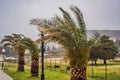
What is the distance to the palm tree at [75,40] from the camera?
61.6 ft

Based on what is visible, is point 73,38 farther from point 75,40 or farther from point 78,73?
point 78,73

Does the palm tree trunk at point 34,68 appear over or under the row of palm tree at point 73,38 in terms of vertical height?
under

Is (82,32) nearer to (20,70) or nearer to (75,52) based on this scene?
(75,52)

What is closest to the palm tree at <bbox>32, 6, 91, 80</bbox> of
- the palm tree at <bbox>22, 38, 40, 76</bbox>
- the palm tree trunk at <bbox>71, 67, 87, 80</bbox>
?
the palm tree trunk at <bbox>71, 67, 87, 80</bbox>

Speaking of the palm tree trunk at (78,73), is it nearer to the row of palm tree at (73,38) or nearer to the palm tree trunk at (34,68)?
the row of palm tree at (73,38)

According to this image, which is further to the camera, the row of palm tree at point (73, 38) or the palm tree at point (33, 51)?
the palm tree at point (33, 51)

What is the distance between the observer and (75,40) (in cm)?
1892

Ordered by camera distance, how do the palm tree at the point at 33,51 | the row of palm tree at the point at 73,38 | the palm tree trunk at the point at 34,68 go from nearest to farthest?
1. the row of palm tree at the point at 73,38
2. the palm tree at the point at 33,51
3. the palm tree trunk at the point at 34,68

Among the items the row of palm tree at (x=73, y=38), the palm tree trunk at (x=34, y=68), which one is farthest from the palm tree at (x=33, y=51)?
the row of palm tree at (x=73, y=38)

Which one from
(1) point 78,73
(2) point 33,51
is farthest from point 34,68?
(1) point 78,73

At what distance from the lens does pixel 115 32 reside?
573 feet

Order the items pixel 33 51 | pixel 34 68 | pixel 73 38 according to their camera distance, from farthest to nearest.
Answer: pixel 34 68
pixel 33 51
pixel 73 38

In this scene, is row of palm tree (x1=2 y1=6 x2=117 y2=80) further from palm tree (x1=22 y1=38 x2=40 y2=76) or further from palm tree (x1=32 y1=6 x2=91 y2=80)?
palm tree (x1=22 y1=38 x2=40 y2=76)

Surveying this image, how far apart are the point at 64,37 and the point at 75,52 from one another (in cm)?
123
